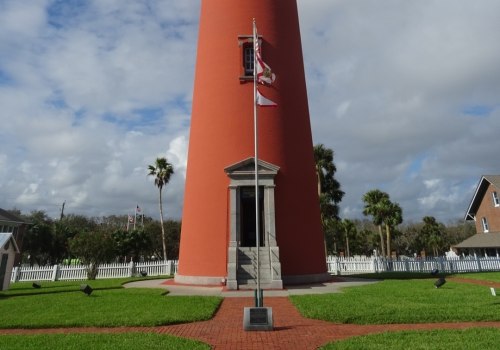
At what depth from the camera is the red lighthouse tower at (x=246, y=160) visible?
14477mm

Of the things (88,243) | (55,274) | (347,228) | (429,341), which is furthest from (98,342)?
(347,228)

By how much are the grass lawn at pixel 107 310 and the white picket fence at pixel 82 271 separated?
1182 centimetres

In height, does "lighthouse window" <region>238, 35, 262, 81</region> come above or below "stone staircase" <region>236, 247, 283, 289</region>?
above

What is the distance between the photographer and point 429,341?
6422 mm

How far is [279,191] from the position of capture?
589 inches

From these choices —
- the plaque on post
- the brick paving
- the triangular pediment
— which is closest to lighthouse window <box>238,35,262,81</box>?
the triangular pediment

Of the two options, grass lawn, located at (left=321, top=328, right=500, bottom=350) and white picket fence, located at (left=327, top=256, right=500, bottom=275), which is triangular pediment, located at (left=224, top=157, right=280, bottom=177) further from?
white picket fence, located at (left=327, top=256, right=500, bottom=275)

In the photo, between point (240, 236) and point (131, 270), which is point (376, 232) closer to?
point (131, 270)

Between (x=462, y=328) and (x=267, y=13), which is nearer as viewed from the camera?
(x=462, y=328)

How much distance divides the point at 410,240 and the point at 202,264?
50944mm

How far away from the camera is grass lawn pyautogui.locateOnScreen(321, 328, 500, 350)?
607 cm

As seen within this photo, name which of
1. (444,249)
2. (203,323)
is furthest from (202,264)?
(444,249)

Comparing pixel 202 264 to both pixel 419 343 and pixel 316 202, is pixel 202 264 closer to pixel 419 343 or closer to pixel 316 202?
pixel 316 202

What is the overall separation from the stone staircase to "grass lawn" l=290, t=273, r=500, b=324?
2147 mm
